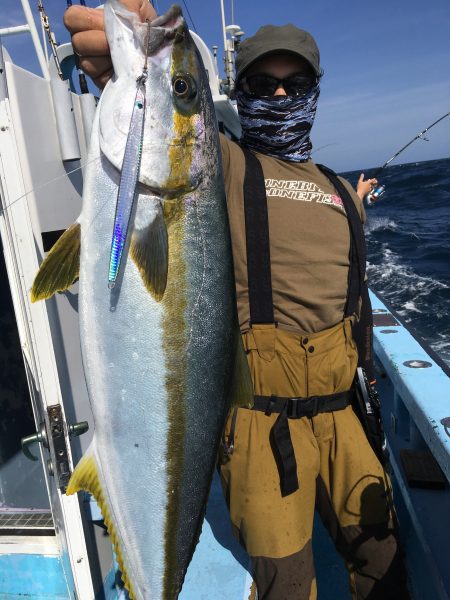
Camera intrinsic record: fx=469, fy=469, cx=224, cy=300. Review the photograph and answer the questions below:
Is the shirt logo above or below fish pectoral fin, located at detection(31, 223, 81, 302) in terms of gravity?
above

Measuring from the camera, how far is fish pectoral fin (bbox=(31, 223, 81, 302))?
55.0 inches

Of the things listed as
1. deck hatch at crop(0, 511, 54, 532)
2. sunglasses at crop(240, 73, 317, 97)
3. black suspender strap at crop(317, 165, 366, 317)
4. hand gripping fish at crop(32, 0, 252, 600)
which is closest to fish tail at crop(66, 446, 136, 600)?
hand gripping fish at crop(32, 0, 252, 600)

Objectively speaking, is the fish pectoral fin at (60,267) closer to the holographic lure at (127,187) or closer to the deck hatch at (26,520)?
the holographic lure at (127,187)

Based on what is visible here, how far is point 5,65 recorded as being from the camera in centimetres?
172

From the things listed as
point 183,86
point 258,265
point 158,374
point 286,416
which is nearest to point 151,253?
point 158,374

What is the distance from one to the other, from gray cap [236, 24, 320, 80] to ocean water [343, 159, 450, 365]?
121 inches

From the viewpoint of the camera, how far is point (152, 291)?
1405 mm

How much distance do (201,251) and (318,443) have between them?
117 centimetres

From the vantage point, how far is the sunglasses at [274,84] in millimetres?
2141

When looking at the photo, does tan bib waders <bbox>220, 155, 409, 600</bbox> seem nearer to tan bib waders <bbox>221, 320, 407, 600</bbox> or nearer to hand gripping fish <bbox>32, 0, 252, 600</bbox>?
tan bib waders <bbox>221, 320, 407, 600</bbox>

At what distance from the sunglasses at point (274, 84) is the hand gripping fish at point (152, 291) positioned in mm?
735

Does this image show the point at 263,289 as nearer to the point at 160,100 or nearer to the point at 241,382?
the point at 241,382

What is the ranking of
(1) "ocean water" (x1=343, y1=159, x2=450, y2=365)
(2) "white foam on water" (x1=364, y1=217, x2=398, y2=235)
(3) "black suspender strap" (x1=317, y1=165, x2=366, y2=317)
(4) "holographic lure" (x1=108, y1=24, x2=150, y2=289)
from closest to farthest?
(4) "holographic lure" (x1=108, y1=24, x2=150, y2=289), (3) "black suspender strap" (x1=317, y1=165, x2=366, y2=317), (1) "ocean water" (x1=343, y1=159, x2=450, y2=365), (2) "white foam on water" (x1=364, y1=217, x2=398, y2=235)

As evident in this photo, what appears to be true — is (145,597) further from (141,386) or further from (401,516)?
(401,516)
